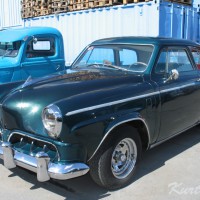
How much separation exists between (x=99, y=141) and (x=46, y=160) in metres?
0.52

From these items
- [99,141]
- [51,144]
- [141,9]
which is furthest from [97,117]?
[141,9]

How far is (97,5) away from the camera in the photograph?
9.28 metres

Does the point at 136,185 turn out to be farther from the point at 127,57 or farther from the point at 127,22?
the point at 127,22

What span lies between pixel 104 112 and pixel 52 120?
509 millimetres

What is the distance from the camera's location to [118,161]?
3.51 m

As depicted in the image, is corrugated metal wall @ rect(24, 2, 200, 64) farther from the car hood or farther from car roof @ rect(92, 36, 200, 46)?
the car hood

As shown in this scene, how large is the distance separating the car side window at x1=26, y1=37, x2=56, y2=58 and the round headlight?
127 inches

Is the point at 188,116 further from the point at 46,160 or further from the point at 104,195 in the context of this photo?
the point at 46,160

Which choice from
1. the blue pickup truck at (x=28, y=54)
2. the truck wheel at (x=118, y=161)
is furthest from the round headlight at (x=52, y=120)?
the blue pickup truck at (x=28, y=54)

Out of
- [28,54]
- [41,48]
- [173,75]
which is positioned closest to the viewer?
[173,75]

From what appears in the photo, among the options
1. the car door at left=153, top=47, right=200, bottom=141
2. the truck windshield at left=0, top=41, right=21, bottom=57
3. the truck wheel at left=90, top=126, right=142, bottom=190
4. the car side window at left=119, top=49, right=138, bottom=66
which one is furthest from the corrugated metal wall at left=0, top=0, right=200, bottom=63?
the truck wheel at left=90, top=126, right=142, bottom=190

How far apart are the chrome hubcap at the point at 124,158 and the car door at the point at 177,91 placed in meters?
0.50

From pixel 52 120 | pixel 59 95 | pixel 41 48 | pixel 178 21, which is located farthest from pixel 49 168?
pixel 178 21

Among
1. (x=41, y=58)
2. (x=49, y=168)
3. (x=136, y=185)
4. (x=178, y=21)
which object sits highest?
(x=178, y=21)
